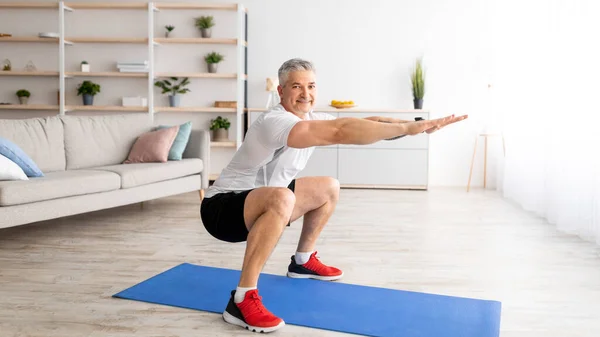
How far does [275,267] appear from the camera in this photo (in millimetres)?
3230

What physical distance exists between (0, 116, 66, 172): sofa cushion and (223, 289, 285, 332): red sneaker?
8.65 ft

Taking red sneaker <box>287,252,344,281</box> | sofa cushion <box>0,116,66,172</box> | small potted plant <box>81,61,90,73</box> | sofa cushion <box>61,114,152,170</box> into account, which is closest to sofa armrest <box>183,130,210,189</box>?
sofa cushion <box>61,114,152,170</box>

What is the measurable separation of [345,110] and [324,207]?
12.5ft

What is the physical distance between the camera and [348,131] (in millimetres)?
2168

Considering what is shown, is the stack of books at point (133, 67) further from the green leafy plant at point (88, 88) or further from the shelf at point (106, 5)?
the shelf at point (106, 5)

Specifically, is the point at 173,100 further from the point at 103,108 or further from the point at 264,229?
the point at 264,229

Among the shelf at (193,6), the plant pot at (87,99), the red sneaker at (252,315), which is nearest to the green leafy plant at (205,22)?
the shelf at (193,6)

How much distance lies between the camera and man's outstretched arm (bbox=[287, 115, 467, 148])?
2.10 metres

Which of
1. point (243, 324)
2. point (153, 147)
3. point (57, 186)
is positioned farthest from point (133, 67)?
point (243, 324)

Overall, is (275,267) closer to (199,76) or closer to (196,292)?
(196,292)

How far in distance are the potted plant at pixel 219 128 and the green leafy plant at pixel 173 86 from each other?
0.52 m

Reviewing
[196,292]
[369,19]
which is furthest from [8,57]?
[196,292]

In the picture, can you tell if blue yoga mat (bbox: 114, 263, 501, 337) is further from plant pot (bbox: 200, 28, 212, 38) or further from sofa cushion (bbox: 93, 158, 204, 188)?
plant pot (bbox: 200, 28, 212, 38)

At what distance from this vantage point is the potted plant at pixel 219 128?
22.5 feet
